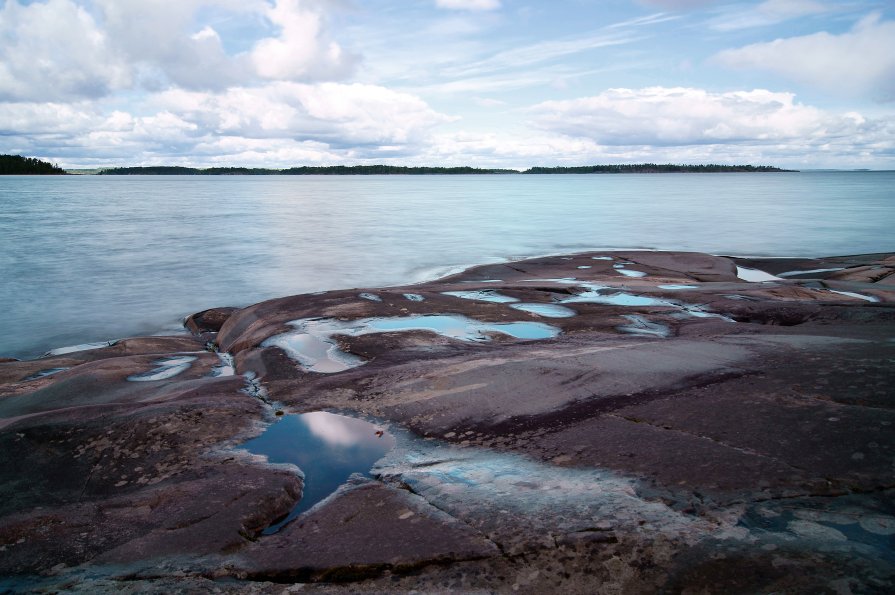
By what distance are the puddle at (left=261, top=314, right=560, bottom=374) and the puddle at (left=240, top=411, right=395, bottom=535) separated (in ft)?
6.27

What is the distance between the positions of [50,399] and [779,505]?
26.6 feet

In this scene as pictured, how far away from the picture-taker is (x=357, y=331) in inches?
383

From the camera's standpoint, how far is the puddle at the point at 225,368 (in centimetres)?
875

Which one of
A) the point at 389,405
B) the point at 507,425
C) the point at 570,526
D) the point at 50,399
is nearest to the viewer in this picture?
the point at 570,526

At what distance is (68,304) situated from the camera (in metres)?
18.1

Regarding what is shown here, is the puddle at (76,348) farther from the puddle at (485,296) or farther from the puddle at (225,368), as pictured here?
the puddle at (485,296)

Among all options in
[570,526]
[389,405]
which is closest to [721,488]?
[570,526]

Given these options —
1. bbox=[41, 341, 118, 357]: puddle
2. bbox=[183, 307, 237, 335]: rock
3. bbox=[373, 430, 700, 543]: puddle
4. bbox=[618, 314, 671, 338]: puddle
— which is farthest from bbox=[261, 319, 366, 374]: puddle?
bbox=[41, 341, 118, 357]: puddle

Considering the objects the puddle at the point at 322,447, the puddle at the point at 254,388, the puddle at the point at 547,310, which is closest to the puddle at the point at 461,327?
the puddle at the point at 547,310

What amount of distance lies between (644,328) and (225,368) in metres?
6.50

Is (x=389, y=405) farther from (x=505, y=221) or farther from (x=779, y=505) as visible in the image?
(x=505, y=221)

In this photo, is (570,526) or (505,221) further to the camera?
(505,221)

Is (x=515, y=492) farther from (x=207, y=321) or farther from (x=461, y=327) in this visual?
(x=207, y=321)

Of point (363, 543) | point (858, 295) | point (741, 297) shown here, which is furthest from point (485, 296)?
point (363, 543)
